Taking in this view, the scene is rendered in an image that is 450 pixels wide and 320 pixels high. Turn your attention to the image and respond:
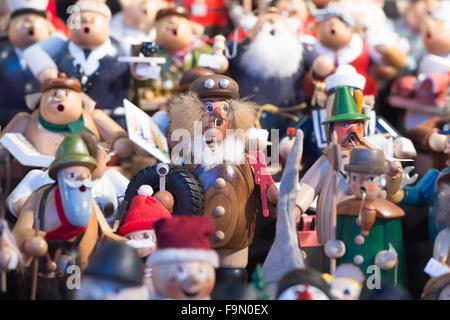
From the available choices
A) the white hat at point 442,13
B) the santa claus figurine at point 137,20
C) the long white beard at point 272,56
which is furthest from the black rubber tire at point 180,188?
the white hat at point 442,13

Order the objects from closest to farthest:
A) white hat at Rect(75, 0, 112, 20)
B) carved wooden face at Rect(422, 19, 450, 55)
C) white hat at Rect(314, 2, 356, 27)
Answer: white hat at Rect(75, 0, 112, 20) → white hat at Rect(314, 2, 356, 27) → carved wooden face at Rect(422, 19, 450, 55)

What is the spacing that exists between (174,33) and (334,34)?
0.66 metres

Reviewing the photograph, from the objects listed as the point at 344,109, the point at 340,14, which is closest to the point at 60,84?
the point at 344,109

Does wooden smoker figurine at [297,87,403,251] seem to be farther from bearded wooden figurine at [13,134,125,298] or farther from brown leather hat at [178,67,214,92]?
brown leather hat at [178,67,214,92]

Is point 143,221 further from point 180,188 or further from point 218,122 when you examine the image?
point 218,122

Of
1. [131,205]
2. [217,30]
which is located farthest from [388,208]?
[217,30]

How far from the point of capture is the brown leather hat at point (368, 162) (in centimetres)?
327

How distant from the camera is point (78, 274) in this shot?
325 centimetres

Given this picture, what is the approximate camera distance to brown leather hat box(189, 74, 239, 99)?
11.7 feet

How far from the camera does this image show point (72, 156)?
10.4 ft

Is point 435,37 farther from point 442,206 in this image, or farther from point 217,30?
point 442,206

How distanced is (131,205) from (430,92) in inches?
69.4

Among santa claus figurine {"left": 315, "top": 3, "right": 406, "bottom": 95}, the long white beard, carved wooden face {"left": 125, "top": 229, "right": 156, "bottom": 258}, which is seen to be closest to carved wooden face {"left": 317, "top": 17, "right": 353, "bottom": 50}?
santa claus figurine {"left": 315, "top": 3, "right": 406, "bottom": 95}

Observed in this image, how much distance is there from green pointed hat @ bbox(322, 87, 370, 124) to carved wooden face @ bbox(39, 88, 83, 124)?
88 cm
